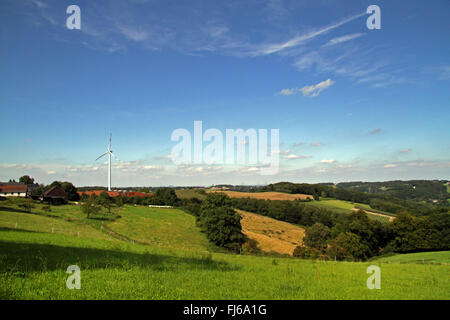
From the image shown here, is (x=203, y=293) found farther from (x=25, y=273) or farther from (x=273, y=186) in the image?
(x=273, y=186)

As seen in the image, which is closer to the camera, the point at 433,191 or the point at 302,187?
the point at 302,187

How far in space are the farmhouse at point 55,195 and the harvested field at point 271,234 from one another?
6438 centimetres

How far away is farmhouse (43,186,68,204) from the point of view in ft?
283

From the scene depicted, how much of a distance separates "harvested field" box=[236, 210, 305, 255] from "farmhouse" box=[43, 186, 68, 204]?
64.4 m

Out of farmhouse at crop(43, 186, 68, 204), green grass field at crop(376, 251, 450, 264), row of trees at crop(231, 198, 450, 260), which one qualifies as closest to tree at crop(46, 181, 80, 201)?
farmhouse at crop(43, 186, 68, 204)

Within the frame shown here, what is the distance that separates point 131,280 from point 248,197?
121 m

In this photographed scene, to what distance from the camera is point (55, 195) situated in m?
90.4

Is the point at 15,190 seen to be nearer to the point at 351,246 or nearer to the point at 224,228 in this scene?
the point at 224,228

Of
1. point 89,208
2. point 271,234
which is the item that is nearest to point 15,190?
point 89,208

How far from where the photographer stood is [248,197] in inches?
5022

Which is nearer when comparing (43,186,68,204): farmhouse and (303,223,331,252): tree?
(303,223,331,252): tree

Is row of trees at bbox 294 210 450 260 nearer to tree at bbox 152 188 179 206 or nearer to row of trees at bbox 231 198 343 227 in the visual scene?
row of trees at bbox 231 198 343 227

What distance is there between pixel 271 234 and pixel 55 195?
3070 inches
